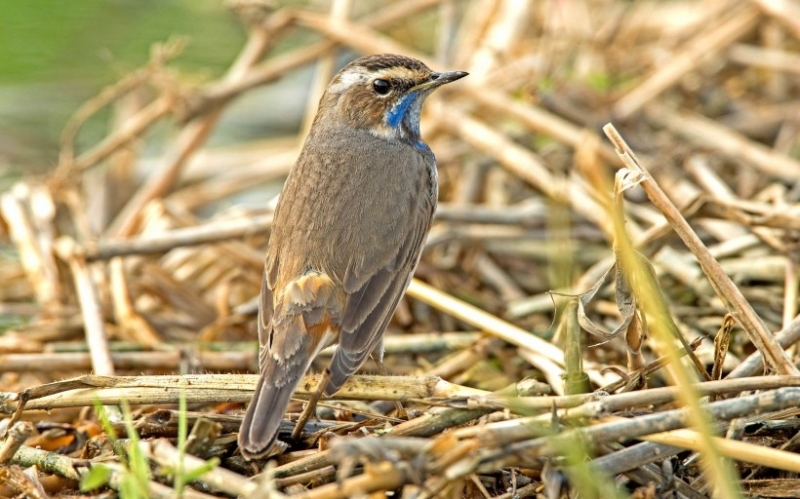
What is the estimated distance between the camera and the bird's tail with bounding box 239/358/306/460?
4.09 m

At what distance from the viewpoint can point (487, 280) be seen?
6.96 meters

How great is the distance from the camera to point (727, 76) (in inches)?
354

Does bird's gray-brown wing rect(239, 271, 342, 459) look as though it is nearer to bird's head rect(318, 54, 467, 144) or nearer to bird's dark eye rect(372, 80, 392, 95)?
bird's head rect(318, 54, 467, 144)

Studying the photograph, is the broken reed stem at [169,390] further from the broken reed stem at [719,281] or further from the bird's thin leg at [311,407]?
the broken reed stem at [719,281]

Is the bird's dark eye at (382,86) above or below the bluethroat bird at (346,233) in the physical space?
above

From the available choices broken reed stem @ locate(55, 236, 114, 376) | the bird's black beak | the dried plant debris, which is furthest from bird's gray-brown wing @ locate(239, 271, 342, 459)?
the bird's black beak

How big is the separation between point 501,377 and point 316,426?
1417 millimetres

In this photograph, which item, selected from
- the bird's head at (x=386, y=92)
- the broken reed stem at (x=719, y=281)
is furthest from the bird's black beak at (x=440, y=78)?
the broken reed stem at (x=719, y=281)

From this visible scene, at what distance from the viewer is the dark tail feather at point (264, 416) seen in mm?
4082

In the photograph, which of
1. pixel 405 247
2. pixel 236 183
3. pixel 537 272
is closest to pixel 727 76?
pixel 537 272

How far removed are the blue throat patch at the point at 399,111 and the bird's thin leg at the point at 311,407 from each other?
1.75 meters

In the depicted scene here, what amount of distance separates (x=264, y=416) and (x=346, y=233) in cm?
118

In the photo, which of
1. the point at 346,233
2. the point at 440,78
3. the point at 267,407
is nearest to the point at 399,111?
the point at 440,78

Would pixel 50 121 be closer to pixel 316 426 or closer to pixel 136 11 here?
pixel 136 11
